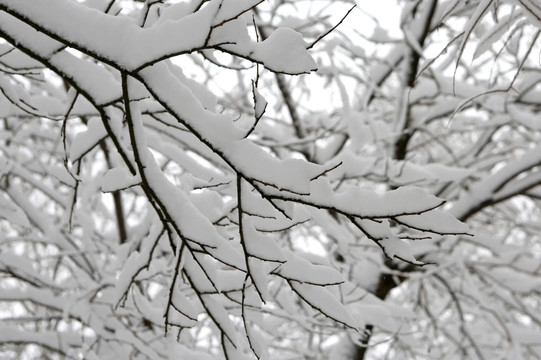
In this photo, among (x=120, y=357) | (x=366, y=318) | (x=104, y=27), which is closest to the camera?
(x=104, y=27)

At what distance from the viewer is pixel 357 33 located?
9.52 feet

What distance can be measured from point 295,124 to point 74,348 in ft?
5.88

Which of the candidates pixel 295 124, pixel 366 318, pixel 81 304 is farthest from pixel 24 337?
pixel 295 124

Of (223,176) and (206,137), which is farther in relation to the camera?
(223,176)

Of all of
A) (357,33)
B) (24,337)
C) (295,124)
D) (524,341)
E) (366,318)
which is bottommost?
(524,341)

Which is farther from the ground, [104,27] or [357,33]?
[357,33]

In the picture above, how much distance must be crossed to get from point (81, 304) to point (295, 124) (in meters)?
1.70

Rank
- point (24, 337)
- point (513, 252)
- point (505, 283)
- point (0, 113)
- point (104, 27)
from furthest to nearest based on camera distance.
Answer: point (505, 283), point (513, 252), point (24, 337), point (0, 113), point (104, 27)

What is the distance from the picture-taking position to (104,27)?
0.82 metres

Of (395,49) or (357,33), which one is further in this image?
(395,49)

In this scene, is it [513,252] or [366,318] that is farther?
[513,252]

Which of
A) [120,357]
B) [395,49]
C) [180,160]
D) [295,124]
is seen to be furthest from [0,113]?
[395,49]

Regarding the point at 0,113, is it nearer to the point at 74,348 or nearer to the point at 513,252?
the point at 74,348

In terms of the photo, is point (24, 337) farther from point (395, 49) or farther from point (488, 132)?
point (488, 132)
